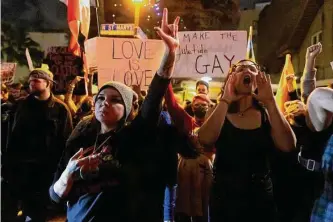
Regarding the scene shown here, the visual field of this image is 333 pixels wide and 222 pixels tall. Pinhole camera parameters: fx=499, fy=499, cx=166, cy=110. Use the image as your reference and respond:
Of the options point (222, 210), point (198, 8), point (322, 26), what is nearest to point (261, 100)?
point (222, 210)

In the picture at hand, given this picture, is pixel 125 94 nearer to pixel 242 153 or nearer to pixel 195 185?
pixel 242 153

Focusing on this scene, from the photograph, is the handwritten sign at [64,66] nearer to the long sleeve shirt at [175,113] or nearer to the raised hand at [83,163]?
the long sleeve shirt at [175,113]

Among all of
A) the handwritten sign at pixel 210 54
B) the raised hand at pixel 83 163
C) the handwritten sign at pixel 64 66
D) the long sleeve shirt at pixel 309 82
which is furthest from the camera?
the handwritten sign at pixel 64 66

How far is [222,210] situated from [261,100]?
801mm

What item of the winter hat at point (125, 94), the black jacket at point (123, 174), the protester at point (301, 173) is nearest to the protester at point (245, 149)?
the protester at point (301, 173)

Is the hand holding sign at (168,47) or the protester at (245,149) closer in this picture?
the hand holding sign at (168,47)

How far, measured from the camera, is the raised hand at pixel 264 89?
3422mm

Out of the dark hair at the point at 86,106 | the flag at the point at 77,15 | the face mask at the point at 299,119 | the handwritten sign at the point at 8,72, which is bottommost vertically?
the dark hair at the point at 86,106

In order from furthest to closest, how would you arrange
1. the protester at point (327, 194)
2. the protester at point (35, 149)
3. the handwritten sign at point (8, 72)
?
the handwritten sign at point (8, 72)
the protester at point (35, 149)
the protester at point (327, 194)

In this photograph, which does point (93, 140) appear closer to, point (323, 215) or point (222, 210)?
point (222, 210)

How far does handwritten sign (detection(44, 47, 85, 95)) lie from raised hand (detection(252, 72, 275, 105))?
16.7 ft

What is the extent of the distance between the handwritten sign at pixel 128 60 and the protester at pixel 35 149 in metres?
0.67

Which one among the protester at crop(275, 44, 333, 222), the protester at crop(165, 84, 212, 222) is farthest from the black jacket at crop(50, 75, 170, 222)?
the protester at crop(165, 84, 212, 222)

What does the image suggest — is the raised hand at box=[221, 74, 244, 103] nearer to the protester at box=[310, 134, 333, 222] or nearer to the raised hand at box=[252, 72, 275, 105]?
the raised hand at box=[252, 72, 275, 105]
